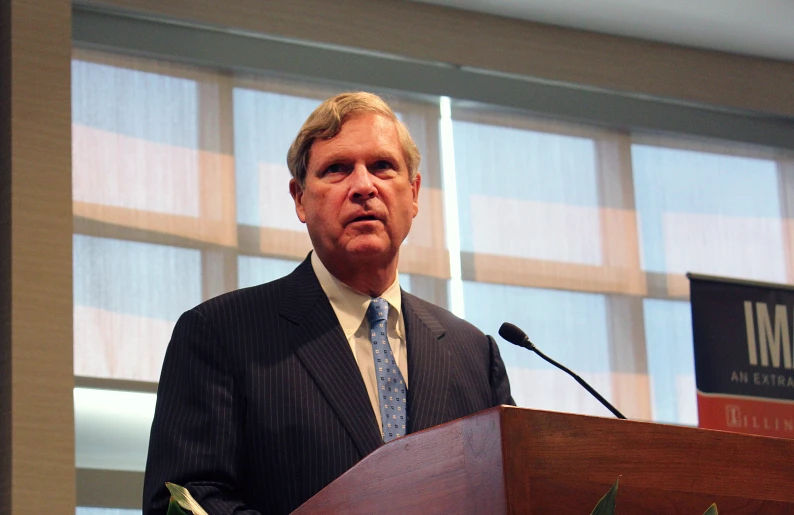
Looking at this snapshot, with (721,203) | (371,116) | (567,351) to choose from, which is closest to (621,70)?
(721,203)

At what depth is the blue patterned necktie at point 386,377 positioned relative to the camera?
2.21 meters

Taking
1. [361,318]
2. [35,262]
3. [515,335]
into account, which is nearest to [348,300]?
[361,318]

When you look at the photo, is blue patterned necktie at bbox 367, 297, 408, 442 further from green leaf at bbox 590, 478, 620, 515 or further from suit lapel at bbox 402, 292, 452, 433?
green leaf at bbox 590, 478, 620, 515

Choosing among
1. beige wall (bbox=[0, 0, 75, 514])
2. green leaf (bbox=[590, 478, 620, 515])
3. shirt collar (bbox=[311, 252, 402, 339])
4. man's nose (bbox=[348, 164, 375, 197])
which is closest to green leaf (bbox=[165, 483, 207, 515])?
green leaf (bbox=[590, 478, 620, 515])

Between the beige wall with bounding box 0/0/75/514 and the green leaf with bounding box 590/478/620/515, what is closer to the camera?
the green leaf with bounding box 590/478/620/515

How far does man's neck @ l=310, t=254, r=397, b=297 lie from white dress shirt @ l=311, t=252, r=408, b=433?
0.03 feet

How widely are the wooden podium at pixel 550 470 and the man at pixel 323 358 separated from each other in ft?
1.44

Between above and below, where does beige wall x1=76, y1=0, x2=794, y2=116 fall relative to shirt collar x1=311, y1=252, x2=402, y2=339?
above

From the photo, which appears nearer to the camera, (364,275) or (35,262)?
(364,275)

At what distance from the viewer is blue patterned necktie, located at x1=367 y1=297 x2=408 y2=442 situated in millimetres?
2209

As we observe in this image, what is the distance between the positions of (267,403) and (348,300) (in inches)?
14.1

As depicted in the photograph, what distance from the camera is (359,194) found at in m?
2.43

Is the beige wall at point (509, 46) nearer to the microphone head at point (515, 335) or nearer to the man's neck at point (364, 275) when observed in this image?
the man's neck at point (364, 275)

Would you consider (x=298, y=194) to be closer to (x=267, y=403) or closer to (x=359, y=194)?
(x=359, y=194)
